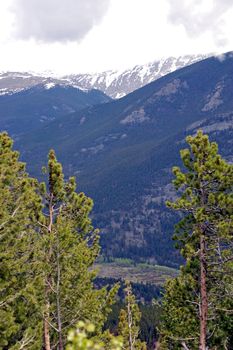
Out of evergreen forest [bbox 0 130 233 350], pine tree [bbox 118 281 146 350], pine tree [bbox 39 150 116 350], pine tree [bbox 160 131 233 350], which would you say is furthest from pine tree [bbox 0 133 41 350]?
pine tree [bbox 118 281 146 350]

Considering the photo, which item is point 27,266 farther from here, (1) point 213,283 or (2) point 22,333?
(1) point 213,283

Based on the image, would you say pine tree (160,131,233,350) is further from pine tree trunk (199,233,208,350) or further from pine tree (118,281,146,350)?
pine tree (118,281,146,350)

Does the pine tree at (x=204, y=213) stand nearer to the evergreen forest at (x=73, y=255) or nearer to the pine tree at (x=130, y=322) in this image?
the evergreen forest at (x=73, y=255)

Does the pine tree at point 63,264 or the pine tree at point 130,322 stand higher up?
the pine tree at point 63,264

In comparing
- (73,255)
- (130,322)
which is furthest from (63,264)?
(130,322)

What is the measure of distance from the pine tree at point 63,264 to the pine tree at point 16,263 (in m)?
1.14

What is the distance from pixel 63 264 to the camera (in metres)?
30.1

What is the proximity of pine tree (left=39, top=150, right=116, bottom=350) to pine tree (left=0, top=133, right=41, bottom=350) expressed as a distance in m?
1.14

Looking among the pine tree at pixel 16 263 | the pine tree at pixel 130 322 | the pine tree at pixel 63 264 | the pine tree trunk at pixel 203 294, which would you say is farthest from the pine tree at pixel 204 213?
the pine tree at pixel 130 322

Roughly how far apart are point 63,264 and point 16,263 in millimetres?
3658

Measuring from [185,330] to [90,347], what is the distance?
28729mm

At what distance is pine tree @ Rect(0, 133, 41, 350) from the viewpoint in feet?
85.6

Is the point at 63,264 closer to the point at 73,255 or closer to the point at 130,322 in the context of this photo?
the point at 73,255

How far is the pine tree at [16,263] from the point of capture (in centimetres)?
2609
